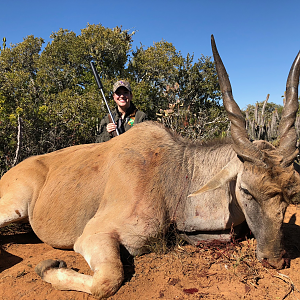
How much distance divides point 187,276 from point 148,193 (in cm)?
101

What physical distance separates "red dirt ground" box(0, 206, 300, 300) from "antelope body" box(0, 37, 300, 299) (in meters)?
0.14

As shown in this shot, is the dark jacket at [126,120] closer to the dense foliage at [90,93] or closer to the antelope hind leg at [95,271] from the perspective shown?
the dense foliage at [90,93]

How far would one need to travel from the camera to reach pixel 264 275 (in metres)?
2.85

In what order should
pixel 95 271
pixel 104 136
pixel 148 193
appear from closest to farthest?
pixel 95 271 → pixel 148 193 → pixel 104 136

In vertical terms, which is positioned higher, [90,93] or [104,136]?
[90,93]

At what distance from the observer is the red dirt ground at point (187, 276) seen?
259cm

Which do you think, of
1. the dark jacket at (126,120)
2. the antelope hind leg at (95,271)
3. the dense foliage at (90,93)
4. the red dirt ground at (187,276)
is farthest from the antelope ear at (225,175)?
the dense foliage at (90,93)

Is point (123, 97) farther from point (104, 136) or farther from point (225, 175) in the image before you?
point (225, 175)

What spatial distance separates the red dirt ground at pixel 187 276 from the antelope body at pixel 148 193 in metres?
0.14

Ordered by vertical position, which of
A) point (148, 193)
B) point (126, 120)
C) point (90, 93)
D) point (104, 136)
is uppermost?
point (90, 93)

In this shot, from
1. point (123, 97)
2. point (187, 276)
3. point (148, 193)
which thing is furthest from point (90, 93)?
point (187, 276)

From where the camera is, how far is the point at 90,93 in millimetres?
11156

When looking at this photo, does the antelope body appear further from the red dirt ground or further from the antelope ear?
the red dirt ground

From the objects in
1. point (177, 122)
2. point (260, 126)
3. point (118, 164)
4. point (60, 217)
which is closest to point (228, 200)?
point (118, 164)
